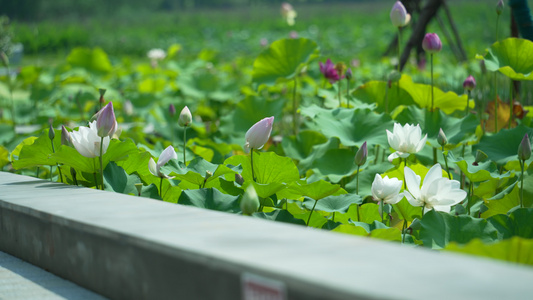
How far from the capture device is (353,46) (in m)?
11.1

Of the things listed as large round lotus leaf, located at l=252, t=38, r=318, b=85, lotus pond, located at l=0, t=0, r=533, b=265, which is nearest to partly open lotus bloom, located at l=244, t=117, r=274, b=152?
lotus pond, located at l=0, t=0, r=533, b=265

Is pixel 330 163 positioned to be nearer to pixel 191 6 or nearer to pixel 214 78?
pixel 214 78

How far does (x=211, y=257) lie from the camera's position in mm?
784

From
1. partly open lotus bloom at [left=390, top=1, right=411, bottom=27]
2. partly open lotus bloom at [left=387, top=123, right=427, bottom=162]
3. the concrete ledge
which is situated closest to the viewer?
the concrete ledge

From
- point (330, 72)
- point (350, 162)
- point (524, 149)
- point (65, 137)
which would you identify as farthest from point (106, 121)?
point (330, 72)

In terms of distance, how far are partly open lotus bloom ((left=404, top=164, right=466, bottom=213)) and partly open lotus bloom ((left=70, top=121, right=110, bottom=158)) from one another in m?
0.65

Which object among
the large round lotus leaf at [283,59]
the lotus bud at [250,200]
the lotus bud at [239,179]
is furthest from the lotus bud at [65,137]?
the large round lotus leaf at [283,59]

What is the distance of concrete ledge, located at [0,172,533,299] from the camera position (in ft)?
2.10

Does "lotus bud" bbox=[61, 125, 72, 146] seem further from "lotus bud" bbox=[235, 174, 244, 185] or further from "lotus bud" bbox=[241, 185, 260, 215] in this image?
"lotus bud" bbox=[241, 185, 260, 215]

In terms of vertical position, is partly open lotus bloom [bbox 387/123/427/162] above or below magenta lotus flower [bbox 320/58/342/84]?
below

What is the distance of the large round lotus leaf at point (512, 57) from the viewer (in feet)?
5.76

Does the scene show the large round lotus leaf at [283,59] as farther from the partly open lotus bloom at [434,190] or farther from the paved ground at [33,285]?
the paved ground at [33,285]

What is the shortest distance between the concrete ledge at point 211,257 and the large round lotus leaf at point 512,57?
1.10m

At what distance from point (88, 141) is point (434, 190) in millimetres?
723
